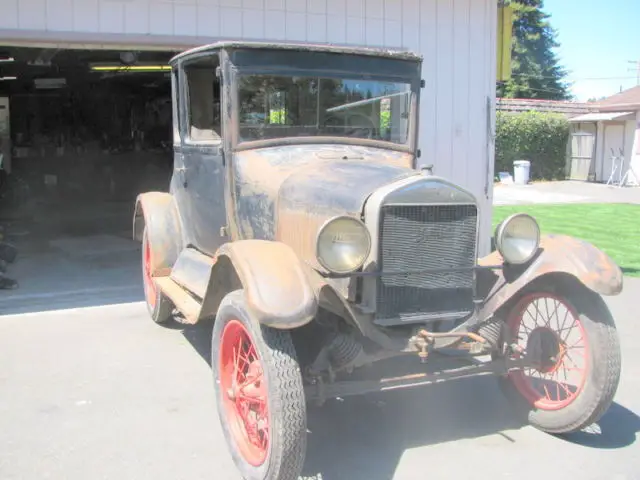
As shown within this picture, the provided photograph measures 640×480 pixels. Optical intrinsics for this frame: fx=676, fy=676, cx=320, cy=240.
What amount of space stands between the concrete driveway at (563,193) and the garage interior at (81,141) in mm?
8823

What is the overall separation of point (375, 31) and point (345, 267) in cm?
537

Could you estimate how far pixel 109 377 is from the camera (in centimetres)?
478

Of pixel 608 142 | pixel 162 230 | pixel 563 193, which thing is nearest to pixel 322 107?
pixel 162 230

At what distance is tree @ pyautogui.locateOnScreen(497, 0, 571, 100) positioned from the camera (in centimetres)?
4281

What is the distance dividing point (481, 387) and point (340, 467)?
4.97ft

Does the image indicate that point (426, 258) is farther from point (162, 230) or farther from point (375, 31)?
point (375, 31)

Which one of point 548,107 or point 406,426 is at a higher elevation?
point 548,107

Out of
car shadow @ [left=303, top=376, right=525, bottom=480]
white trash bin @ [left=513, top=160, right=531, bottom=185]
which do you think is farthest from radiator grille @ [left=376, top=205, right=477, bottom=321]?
white trash bin @ [left=513, top=160, right=531, bottom=185]

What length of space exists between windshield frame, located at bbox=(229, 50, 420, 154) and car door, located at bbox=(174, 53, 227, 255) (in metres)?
0.25

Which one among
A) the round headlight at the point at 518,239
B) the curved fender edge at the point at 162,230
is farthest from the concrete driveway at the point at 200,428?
the round headlight at the point at 518,239

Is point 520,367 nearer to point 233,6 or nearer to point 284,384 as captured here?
point 284,384

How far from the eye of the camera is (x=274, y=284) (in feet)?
10.2

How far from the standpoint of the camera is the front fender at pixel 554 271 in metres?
3.48

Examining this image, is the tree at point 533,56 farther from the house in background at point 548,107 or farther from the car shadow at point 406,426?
the car shadow at point 406,426
